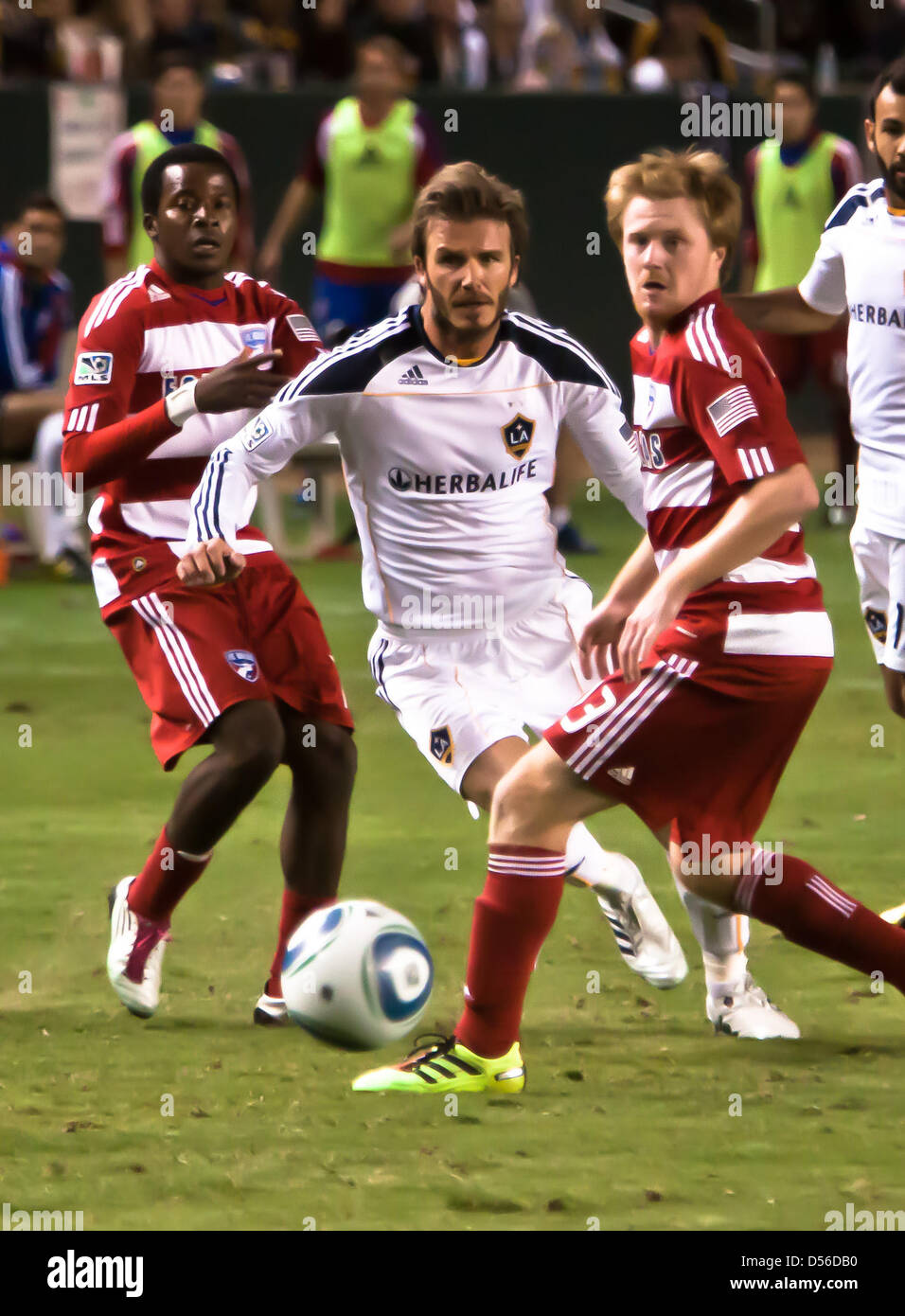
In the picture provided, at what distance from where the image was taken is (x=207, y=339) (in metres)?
5.32

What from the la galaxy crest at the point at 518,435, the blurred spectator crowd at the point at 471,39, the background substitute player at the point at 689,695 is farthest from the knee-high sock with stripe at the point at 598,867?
the blurred spectator crowd at the point at 471,39

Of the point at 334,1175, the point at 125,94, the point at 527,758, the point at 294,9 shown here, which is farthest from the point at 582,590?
the point at 294,9

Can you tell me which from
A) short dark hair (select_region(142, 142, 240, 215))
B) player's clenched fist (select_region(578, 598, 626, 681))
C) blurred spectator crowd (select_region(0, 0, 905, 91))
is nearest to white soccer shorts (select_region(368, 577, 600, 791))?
player's clenched fist (select_region(578, 598, 626, 681))

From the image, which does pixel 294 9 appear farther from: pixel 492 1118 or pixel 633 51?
pixel 492 1118

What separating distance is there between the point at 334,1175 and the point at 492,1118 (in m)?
0.46

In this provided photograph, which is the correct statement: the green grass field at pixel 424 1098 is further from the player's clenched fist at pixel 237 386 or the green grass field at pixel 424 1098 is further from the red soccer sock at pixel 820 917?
the player's clenched fist at pixel 237 386

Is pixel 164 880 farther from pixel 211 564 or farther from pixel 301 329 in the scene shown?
pixel 301 329

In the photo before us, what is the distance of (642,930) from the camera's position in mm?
5211

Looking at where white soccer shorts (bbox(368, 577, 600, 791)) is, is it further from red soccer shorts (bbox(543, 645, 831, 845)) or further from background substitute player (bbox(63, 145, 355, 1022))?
red soccer shorts (bbox(543, 645, 831, 845))

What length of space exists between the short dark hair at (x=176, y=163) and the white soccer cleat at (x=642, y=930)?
192 cm

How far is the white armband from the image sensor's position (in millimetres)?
4965

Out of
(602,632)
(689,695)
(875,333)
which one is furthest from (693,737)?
(875,333)

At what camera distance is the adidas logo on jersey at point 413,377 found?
16.1 feet

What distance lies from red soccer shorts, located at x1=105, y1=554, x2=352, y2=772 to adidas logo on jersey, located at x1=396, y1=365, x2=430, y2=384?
0.59 meters
